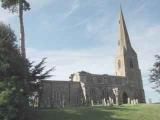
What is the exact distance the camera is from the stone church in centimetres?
7122

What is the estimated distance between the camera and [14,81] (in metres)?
35.2

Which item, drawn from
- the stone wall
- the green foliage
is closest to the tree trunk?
the green foliage

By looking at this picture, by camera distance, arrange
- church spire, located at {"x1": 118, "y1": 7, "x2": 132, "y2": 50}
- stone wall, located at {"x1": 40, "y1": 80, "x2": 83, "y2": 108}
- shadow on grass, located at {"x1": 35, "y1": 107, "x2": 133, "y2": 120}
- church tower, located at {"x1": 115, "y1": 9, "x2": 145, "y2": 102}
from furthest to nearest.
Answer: church spire, located at {"x1": 118, "y1": 7, "x2": 132, "y2": 50}
church tower, located at {"x1": 115, "y1": 9, "x2": 145, "y2": 102}
stone wall, located at {"x1": 40, "y1": 80, "x2": 83, "y2": 108}
shadow on grass, located at {"x1": 35, "y1": 107, "x2": 133, "y2": 120}

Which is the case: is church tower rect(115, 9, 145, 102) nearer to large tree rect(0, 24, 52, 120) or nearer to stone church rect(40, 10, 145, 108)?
stone church rect(40, 10, 145, 108)

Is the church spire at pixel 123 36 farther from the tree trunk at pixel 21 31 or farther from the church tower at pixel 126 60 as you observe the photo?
the tree trunk at pixel 21 31

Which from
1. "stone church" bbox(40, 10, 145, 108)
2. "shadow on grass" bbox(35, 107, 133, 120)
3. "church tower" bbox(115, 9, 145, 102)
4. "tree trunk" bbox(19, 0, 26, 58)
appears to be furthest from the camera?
"church tower" bbox(115, 9, 145, 102)

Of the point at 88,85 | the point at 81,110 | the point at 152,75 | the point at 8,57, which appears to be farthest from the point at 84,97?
the point at 8,57

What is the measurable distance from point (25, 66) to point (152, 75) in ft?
60.0

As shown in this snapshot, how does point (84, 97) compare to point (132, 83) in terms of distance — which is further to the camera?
point (132, 83)

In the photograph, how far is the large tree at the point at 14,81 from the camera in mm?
32938

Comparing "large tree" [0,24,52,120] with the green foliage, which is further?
the green foliage

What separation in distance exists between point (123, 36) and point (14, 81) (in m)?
68.5

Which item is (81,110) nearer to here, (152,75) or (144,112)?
(144,112)

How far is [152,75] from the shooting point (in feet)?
159
